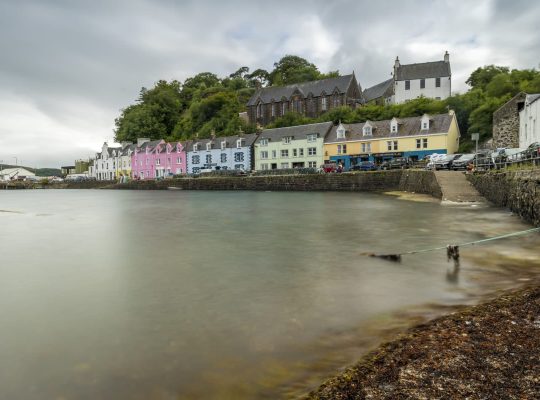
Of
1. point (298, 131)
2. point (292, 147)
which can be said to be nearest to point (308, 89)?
point (298, 131)

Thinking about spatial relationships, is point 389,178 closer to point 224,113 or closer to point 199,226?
point 199,226

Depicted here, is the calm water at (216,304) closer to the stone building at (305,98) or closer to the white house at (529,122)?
the white house at (529,122)

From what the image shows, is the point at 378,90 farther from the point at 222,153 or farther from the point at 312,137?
the point at 222,153

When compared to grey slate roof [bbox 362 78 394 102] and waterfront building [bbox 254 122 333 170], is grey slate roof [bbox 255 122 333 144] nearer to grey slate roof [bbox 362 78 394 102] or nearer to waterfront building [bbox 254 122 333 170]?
waterfront building [bbox 254 122 333 170]

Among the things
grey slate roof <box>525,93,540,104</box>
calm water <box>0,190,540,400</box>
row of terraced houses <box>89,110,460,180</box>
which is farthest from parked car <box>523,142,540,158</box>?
row of terraced houses <box>89,110,460,180</box>

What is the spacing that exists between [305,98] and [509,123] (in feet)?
157

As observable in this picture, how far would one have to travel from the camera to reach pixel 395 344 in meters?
5.12

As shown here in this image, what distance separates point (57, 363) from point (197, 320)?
218cm

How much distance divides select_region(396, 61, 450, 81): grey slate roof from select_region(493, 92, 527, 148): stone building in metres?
34.0

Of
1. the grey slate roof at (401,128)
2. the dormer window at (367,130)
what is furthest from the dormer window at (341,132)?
the dormer window at (367,130)

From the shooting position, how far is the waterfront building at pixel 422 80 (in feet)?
236

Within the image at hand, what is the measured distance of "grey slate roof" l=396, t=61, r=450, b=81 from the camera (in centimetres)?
7206

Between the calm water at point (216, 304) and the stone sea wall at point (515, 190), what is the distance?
1092 mm

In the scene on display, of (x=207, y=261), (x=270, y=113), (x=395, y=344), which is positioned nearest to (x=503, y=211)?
(x=207, y=261)
